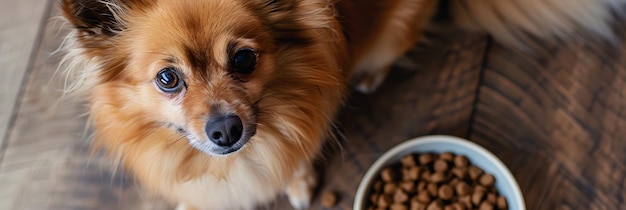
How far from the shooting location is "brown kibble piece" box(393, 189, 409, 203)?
5.42 feet

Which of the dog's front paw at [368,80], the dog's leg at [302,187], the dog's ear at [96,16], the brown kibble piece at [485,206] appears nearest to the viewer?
the dog's ear at [96,16]

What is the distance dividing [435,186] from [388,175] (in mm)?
130

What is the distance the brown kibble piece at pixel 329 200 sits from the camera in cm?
175

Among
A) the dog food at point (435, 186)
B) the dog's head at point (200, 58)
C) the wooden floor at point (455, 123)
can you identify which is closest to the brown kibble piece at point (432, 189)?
the dog food at point (435, 186)

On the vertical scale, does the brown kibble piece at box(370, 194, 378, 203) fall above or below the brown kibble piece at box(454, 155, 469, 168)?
below

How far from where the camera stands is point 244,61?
122 centimetres

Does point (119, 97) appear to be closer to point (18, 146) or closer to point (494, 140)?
point (18, 146)

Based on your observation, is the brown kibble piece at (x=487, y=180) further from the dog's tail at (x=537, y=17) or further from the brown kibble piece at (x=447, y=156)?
the dog's tail at (x=537, y=17)

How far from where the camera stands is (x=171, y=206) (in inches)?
70.4

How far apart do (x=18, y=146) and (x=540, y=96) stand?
62.0 inches

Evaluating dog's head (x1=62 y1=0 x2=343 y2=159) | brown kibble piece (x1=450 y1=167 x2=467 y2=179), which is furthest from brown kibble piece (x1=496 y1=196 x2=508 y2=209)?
dog's head (x1=62 y1=0 x2=343 y2=159)

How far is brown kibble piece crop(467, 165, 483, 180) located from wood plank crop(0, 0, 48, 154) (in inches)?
54.3

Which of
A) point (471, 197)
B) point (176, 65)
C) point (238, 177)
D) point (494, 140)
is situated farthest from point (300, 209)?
point (176, 65)

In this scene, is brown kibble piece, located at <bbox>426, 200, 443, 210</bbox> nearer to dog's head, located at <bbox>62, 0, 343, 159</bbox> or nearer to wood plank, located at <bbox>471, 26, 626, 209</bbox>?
wood plank, located at <bbox>471, 26, 626, 209</bbox>
